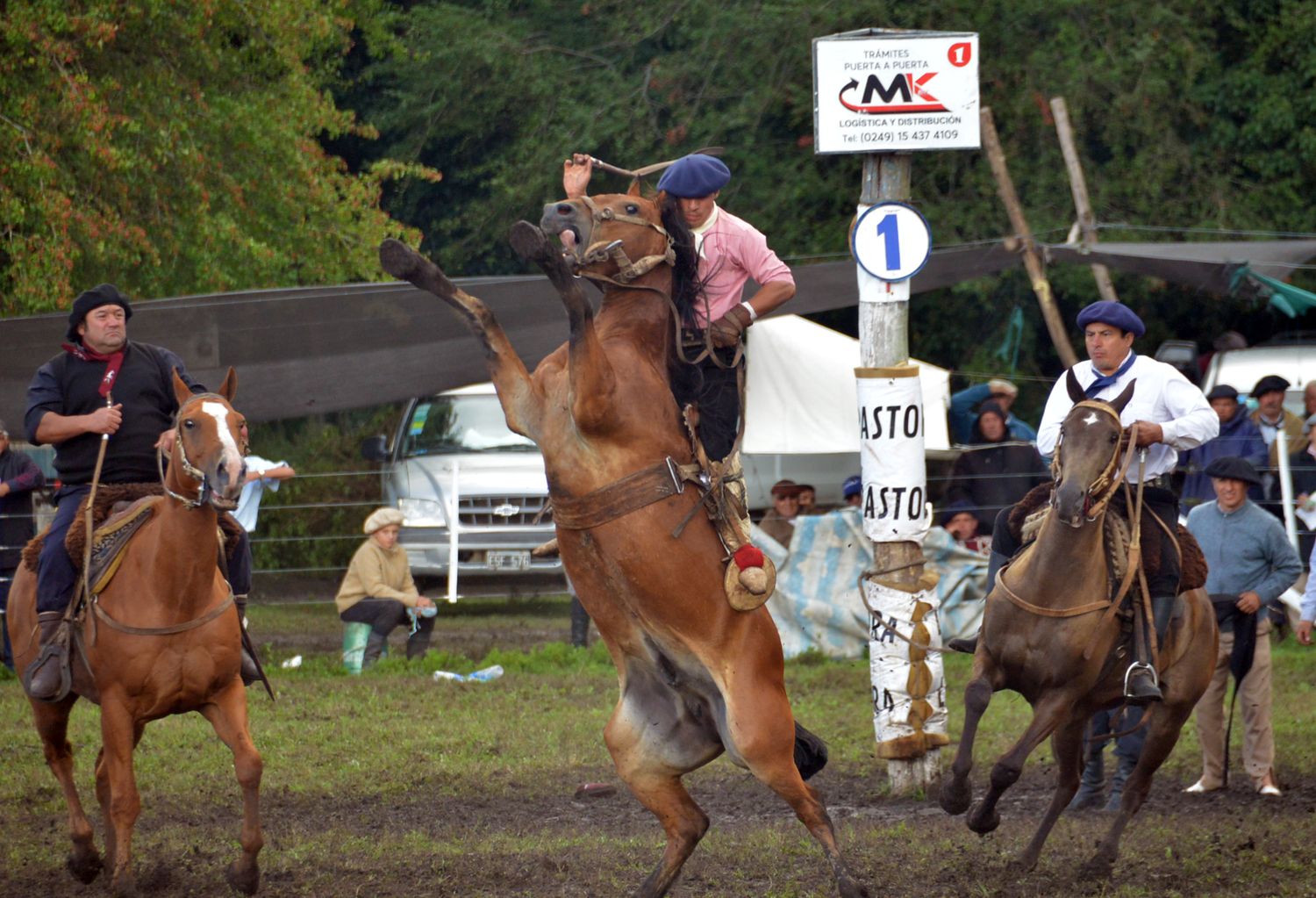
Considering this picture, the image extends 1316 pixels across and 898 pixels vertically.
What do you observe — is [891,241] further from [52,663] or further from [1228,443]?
[1228,443]

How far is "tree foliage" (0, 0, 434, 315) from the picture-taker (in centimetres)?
1411

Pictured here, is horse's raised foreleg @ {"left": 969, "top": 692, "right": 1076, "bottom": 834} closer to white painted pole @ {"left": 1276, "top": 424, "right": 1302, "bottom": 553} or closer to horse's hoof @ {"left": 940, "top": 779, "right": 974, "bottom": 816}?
horse's hoof @ {"left": 940, "top": 779, "right": 974, "bottom": 816}

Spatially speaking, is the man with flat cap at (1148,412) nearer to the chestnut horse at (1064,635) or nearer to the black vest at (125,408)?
the chestnut horse at (1064,635)

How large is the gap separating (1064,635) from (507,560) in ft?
27.0

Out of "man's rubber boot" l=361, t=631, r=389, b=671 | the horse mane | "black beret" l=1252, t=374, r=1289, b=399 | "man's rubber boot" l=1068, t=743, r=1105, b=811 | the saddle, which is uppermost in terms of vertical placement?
the horse mane

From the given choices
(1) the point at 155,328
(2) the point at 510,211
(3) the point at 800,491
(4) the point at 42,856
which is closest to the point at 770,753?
(4) the point at 42,856

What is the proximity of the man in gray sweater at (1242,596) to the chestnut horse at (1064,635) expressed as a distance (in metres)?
1.69

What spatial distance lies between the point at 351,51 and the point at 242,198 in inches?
A: 333

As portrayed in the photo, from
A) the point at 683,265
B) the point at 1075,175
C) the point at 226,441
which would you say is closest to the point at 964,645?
the point at 683,265

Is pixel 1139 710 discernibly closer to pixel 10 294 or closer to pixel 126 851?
pixel 126 851

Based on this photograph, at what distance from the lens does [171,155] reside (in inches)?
614

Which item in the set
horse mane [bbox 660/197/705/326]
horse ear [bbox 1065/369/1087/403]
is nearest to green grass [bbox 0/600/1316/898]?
horse ear [bbox 1065/369/1087/403]

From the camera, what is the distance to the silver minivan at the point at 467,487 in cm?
1473

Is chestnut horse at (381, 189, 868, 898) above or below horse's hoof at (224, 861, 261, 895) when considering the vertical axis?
above
